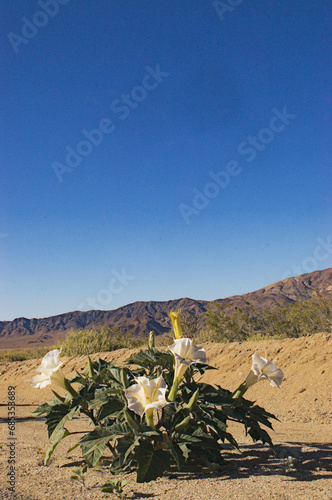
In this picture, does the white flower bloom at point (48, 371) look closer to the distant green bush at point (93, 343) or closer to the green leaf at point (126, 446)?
the green leaf at point (126, 446)

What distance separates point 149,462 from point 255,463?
1332 mm

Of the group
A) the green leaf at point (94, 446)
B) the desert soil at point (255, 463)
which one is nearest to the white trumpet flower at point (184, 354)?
the green leaf at point (94, 446)

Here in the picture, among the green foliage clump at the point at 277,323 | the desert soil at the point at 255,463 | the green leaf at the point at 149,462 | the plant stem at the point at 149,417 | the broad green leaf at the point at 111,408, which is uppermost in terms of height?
the green foliage clump at the point at 277,323

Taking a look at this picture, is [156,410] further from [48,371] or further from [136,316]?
[136,316]

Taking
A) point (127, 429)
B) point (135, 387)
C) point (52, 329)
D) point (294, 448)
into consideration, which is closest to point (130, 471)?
point (127, 429)

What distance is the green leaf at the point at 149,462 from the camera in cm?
261

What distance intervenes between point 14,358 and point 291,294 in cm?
5692

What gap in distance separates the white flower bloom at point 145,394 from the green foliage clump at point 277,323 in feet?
32.1

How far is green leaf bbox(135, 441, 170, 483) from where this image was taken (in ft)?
8.55

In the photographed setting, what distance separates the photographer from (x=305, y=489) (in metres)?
2.82

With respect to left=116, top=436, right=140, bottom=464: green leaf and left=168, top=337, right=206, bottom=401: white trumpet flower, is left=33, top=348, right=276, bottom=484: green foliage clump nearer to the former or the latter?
left=116, top=436, right=140, bottom=464: green leaf

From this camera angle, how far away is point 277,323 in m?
13.8

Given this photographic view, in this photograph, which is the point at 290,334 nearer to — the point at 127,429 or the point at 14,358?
the point at 127,429

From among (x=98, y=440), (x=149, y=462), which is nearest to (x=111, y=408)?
(x=98, y=440)
